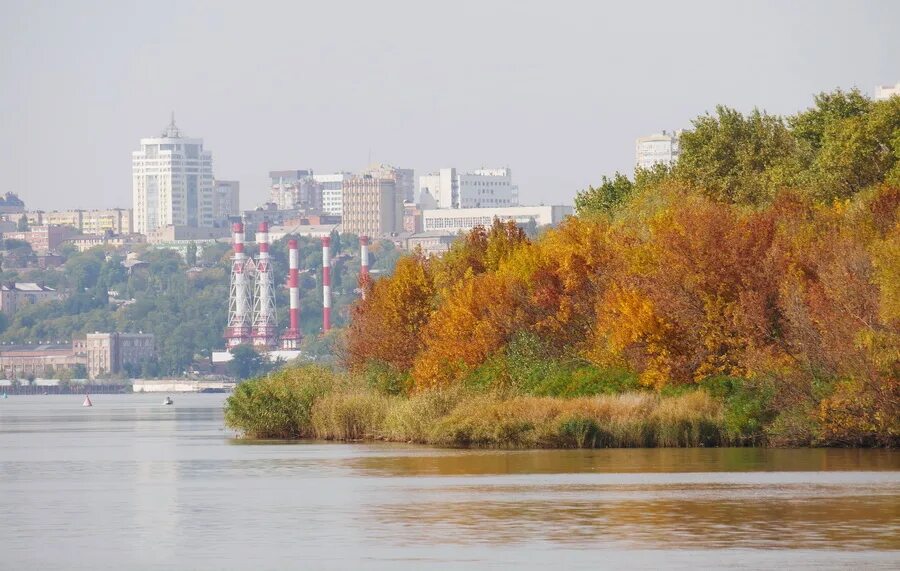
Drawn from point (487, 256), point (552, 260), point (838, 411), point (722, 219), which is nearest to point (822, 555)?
point (838, 411)

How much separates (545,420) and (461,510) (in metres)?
22.6

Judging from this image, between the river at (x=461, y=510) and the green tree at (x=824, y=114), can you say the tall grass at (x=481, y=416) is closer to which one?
the river at (x=461, y=510)

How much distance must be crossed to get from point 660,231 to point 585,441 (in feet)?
30.8

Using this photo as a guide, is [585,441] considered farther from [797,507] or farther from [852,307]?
[797,507]

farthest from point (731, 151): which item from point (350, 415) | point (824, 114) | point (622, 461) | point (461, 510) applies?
point (461, 510)

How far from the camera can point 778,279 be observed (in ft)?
219

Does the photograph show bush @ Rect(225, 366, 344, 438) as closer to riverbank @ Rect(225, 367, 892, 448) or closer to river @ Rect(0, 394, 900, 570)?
riverbank @ Rect(225, 367, 892, 448)

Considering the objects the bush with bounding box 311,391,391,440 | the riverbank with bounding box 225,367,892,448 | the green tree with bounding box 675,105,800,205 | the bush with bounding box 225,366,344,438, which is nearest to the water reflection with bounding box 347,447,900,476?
the riverbank with bounding box 225,367,892,448

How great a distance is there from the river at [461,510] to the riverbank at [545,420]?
1.66 metres

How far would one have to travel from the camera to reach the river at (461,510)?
3431cm

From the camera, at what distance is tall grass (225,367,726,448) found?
209ft

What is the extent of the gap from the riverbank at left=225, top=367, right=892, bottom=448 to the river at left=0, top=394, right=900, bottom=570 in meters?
1.66

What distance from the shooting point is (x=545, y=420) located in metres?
65.0

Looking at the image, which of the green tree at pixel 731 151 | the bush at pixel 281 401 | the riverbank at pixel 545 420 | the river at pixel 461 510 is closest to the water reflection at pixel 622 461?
the river at pixel 461 510
